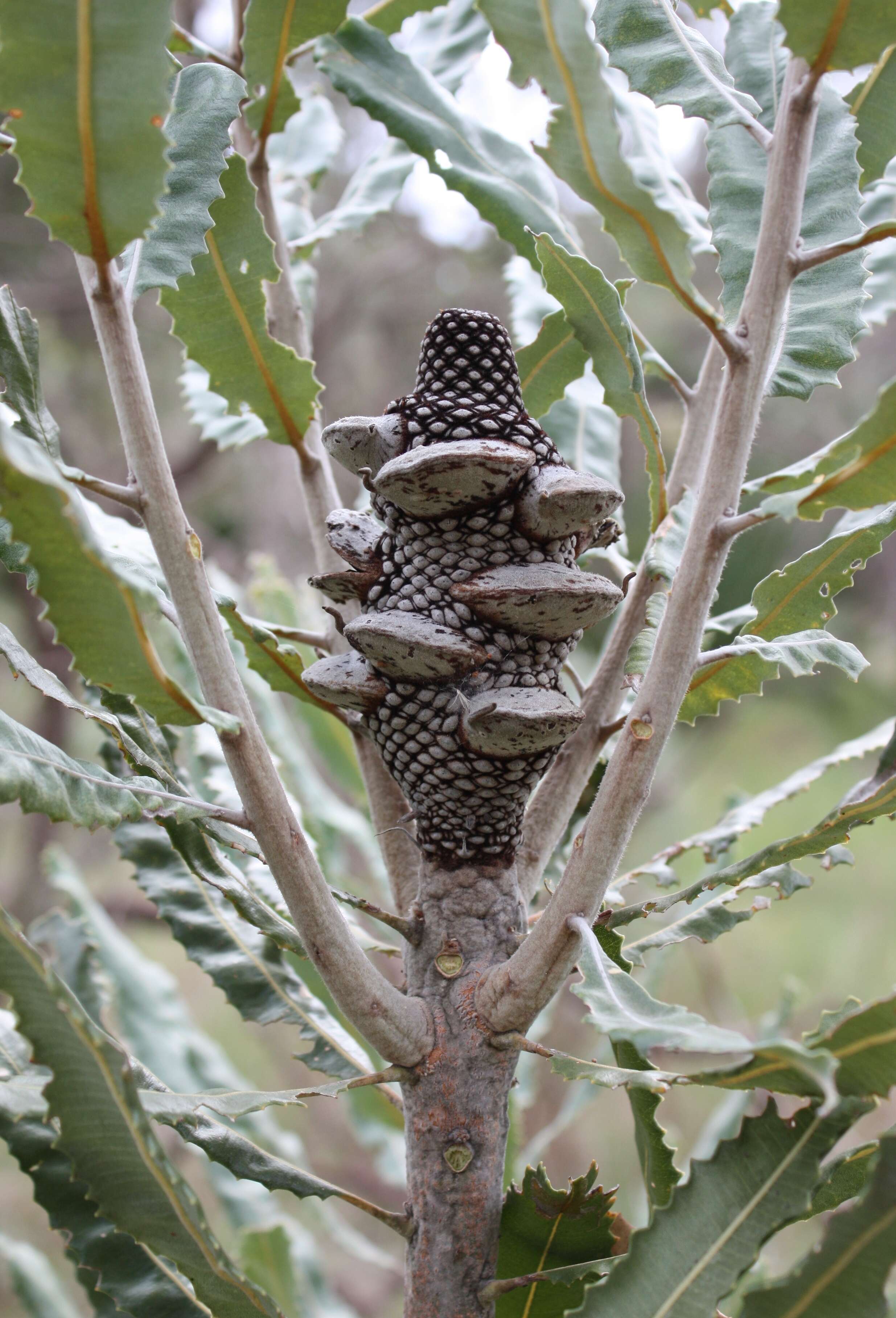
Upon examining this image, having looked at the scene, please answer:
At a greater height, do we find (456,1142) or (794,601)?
(794,601)

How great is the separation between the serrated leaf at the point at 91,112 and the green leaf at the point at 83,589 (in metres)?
0.07

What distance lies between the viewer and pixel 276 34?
1.66 ft

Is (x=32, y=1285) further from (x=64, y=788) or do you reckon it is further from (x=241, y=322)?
(x=241, y=322)

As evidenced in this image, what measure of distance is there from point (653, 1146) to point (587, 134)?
40 centimetres

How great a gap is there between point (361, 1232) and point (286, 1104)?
2290 millimetres

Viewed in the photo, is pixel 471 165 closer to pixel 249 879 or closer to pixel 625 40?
pixel 625 40

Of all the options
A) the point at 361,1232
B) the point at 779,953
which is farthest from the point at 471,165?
the point at 779,953

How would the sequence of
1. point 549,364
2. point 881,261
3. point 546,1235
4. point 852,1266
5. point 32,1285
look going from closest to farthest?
1. point 852,1266
2. point 546,1235
3. point 549,364
4. point 881,261
5. point 32,1285

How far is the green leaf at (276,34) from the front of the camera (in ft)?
1.63

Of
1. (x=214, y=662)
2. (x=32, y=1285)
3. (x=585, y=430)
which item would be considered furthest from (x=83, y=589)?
(x=32, y=1285)

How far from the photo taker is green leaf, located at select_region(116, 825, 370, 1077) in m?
0.52

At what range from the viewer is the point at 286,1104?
Answer: 0.39 m

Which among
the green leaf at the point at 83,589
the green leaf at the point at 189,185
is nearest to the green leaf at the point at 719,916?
the green leaf at the point at 83,589

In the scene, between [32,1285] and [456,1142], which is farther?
[32,1285]
